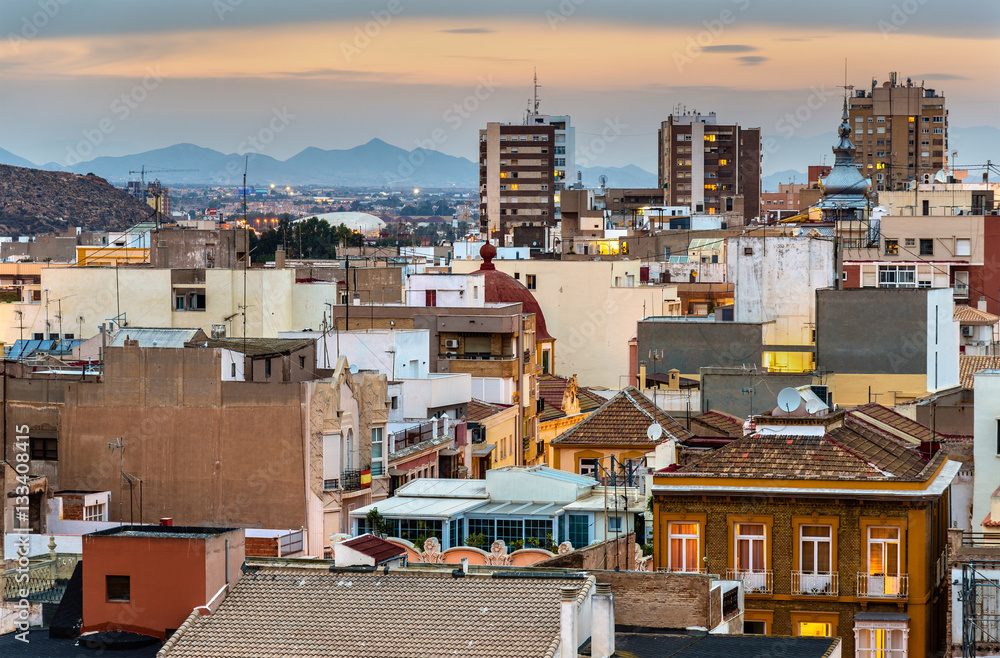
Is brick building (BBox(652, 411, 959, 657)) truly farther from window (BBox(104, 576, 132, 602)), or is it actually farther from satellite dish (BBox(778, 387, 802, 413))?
window (BBox(104, 576, 132, 602))

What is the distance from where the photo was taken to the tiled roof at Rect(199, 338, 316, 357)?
147 ft

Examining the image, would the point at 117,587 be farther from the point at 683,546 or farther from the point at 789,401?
the point at 789,401

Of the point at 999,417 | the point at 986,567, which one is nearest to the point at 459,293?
the point at 999,417

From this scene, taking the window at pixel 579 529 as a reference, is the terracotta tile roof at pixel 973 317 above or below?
above

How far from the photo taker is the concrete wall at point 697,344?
6006 cm

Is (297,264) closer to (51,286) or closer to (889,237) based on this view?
(51,286)

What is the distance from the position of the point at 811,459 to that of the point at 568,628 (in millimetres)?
11529

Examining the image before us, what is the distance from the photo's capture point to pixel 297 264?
9162 cm

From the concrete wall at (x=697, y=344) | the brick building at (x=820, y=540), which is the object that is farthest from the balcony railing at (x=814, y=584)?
the concrete wall at (x=697, y=344)

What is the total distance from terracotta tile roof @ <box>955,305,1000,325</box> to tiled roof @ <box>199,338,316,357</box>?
106 ft

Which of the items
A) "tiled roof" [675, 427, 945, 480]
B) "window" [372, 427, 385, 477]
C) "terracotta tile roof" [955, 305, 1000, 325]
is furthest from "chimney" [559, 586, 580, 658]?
"terracotta tile roof" [955, 305, 1000, 325]

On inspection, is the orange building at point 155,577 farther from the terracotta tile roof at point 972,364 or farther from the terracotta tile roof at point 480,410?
the terracotta tile roof at point 972,364

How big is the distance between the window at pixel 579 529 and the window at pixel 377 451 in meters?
7.06

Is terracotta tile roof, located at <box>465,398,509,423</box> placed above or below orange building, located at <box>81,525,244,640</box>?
below
